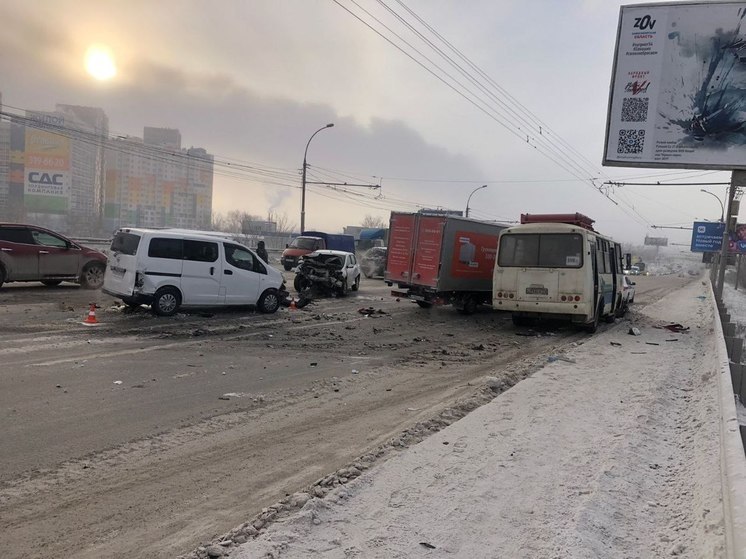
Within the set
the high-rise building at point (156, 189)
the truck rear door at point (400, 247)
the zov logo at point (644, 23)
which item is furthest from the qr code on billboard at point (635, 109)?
the high-rise building at point (156, 189)

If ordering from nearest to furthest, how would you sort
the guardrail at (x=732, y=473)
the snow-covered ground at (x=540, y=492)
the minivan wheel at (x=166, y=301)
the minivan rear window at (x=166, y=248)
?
the guardrail at (x=732, y=473) < the snow-covered ground at (x=540, y=492) < the minivan rear window at (x=166, y=248) < the minivan wheel at (x=166, y=301)

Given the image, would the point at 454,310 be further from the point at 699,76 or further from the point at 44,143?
the point at 44,143

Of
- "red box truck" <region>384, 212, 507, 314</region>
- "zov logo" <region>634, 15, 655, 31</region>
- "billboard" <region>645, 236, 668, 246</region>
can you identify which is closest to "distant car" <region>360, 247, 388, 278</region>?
"red box truck" <region>384, 212, 507, 314</region>

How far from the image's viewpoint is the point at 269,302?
1419 cm

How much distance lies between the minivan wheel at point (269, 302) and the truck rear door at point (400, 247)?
4.28 metres

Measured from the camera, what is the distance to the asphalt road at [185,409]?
3.69 meters

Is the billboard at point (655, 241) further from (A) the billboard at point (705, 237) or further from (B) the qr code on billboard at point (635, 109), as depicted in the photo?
(B) the qr code on billboard at point (635, 109)

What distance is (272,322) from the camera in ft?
42.2

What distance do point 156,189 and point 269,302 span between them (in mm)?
59024

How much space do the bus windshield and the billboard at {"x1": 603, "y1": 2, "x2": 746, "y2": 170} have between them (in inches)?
261

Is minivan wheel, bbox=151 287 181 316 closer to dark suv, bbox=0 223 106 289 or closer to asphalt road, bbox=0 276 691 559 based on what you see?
asphalt road, bbox=0 276 691 559

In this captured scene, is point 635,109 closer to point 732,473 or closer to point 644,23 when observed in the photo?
point 644,23

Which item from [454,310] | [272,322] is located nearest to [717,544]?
[272,322]

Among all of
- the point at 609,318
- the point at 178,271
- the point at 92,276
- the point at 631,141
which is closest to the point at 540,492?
the point at 178,271
